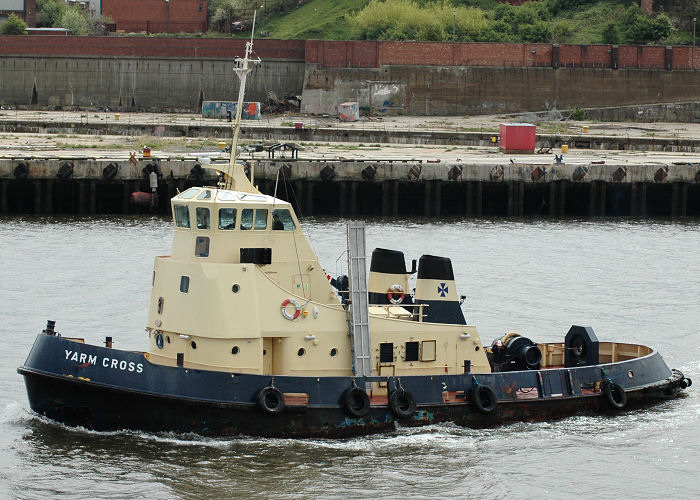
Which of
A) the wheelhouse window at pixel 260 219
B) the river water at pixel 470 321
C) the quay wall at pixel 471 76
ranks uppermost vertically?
the quay wall at pixel 471 76

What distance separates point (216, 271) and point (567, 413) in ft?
24.9

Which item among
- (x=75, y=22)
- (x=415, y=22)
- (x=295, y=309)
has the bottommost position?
(x=295, y=309)

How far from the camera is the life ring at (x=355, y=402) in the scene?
22.9 meters

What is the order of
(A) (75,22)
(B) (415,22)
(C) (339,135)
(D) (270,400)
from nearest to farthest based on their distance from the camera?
(D) (270,400)
(C) (339,135)
(B) (415,22)
(A) (75,22)

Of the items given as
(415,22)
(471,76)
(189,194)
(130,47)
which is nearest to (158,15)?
(130,47)

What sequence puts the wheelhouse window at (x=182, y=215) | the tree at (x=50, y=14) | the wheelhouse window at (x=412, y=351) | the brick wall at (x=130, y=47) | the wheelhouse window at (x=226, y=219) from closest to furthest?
the wheelhouse window at (x=226, y=219)
the wheelhouse window at (x=182, y=215)
the wheelhouse window at (x=412, y=351)
the brick wall at (x=130, y=47)
the tree at (x=50, y=14)

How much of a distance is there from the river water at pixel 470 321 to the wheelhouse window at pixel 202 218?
12.2ft

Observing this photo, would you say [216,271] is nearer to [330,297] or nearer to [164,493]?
[330,297]

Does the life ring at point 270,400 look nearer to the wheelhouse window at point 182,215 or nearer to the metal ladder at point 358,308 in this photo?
the metal ladder at point 358,308

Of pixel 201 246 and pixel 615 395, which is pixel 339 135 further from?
pixel 201 246

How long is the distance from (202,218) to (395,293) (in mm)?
4373

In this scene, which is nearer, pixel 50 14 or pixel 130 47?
pixel 130 47

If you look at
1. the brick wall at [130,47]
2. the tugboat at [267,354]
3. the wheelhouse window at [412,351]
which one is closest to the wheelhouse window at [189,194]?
the tugboat at [267,354]

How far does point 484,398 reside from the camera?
2414cm
